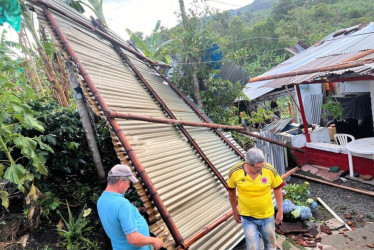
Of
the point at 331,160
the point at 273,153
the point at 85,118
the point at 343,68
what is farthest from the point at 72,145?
the point at 331,160

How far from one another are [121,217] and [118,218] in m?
0.05

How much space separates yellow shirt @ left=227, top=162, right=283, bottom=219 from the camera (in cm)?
314

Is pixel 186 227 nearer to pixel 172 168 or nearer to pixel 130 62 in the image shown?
pixel 172 168

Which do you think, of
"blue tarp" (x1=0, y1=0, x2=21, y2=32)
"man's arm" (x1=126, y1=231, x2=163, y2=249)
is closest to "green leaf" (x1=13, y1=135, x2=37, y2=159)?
"man's arm" (x1=126, y1=231, x2=163, y2=249)

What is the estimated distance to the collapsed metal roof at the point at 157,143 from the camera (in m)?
3.49

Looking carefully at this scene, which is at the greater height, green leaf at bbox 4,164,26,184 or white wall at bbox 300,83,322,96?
green leaf at bbox 4,164,26,184

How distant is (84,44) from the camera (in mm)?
5184

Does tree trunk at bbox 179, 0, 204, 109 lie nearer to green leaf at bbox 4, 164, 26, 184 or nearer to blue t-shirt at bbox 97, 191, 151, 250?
green leaf at bbox 4, 164, 26, 184

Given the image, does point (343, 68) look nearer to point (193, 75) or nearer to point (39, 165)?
point (193, 75)

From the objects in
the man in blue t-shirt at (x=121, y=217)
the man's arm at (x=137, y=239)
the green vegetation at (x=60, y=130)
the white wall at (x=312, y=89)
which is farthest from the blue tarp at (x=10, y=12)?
the white wall at (x=312, y=89)

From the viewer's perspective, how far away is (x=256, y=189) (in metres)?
3.14

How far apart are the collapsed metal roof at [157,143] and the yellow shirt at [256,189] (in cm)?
74

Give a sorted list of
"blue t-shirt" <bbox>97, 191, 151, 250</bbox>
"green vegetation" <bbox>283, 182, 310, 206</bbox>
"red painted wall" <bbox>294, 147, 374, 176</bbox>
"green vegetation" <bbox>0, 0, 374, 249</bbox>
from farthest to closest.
Result: "red painted wall" <bbox>294, 147, 374, 176</bbox>, "green vegetation" <bbox>283, 182, 310, 206</bbox>, "green vegetation" <bbox>0, 0, 374, 249</bbox>, "blue t-shirt" <bbox>97, 191, 151, 250</bbox>

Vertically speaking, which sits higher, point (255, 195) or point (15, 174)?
point (15, 174)
